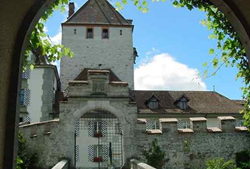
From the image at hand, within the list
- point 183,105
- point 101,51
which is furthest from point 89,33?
point 183,105

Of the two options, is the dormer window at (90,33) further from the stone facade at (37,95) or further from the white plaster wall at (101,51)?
the stone facade at (37,95)

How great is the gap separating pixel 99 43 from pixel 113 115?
15.3 m

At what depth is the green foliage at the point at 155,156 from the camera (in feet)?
48.5

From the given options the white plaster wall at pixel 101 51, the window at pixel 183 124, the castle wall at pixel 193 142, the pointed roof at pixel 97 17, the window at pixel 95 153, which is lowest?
the window at pixel 95 153

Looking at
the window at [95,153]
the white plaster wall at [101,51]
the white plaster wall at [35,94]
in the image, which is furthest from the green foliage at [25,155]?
the white plaster wall at [101,51]

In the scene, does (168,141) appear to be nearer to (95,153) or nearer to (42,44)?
(95,153)

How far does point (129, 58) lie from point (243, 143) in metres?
17.0

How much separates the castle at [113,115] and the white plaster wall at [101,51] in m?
0.10

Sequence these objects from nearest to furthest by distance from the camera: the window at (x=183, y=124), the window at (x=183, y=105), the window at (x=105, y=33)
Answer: the window at (x=183, y=124) < the window at (x=183, y=105) < the window at (x=105, y=33)

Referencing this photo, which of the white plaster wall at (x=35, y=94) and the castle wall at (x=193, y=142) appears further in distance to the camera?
the white plaster wall at (x=35, y=94)

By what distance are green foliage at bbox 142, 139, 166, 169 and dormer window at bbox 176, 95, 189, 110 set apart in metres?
13.0

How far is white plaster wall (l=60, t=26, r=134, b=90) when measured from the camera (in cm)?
2989

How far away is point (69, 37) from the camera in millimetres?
30016

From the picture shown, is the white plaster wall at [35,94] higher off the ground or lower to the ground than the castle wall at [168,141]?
higher
